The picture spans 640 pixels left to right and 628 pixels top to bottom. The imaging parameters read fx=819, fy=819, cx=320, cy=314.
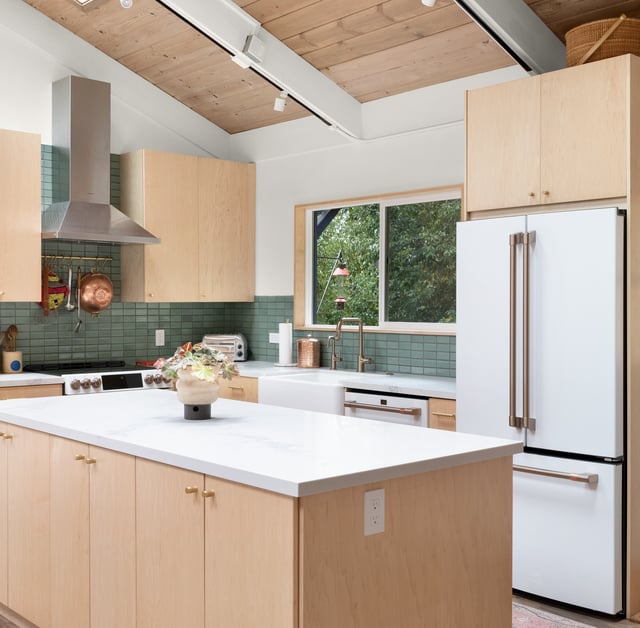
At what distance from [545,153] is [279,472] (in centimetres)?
236

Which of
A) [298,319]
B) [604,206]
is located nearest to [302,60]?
[298,319]

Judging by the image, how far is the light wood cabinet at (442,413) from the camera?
4.25 metres

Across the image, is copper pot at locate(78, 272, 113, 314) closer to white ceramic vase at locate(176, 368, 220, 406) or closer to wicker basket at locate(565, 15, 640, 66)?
white ceramic vase at locate(176, 368, 220, 406)

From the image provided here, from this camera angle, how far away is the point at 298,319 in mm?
6137

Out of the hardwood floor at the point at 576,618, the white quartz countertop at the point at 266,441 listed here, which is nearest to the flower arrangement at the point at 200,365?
the white quartz countertop at the point at 266,441

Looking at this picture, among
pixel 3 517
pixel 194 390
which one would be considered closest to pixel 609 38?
pixel 194 390

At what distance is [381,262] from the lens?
5.56m

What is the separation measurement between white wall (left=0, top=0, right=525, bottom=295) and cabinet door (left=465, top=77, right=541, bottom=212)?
28.1 inches

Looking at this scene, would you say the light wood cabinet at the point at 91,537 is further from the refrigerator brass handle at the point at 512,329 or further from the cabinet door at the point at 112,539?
the refrigerator brass handle at the point at 512,329

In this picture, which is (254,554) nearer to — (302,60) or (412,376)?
A: (412,376)

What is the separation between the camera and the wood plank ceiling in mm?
4449

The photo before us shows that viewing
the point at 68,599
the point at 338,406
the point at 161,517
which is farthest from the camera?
the point at 338,406

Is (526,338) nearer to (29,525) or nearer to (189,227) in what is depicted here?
(29,525)

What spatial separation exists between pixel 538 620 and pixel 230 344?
11.2 feet
